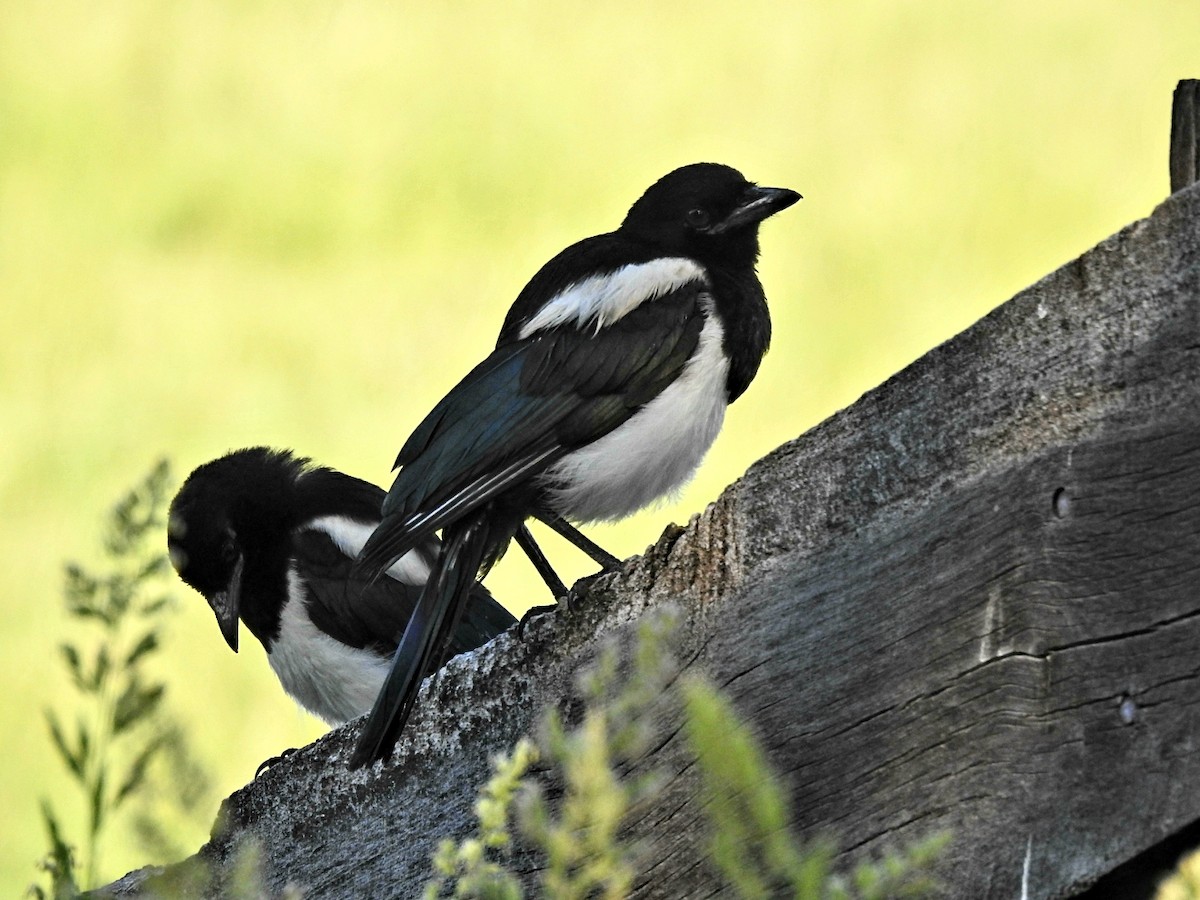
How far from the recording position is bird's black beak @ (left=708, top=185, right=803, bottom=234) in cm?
313

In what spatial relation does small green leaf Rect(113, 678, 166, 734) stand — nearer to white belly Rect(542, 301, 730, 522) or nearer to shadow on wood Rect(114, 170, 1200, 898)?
shadow on wood Rect(114, 170, 1200, 898)

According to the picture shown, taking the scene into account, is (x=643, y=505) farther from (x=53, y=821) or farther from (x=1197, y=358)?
(x=53, y=821)

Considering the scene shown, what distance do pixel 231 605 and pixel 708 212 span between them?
5.22 feet

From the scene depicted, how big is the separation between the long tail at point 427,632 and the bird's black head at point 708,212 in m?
0.90

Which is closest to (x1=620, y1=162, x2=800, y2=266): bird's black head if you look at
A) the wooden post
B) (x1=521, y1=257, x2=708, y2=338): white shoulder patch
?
(x1=521, y1=257, x2=708, y2=338): white shoulder patch

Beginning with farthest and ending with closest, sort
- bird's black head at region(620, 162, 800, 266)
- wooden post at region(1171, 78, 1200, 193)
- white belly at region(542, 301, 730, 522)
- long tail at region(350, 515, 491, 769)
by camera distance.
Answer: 1. bird's black head at region(620, 162, 800, 266)
2. white belly at region(542, 301, 730, 522)
3. long tail at region(350, 515, 491, 769)
4. wooden post at region(1171, 78, 1200, 193)

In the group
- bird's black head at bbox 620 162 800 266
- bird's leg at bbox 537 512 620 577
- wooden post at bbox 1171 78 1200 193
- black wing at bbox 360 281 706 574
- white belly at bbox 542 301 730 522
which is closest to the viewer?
wooden post at bbox 1171 78 1200 193

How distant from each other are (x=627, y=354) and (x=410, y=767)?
1.17 meters

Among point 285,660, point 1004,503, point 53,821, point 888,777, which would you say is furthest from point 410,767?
point 285,660

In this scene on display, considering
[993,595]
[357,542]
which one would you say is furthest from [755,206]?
[993,595]

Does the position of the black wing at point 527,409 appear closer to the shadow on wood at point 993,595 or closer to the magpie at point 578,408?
the magpie at point 578,408

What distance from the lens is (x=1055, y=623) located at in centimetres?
103

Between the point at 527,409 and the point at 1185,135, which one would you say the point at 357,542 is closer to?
the point at 527,409

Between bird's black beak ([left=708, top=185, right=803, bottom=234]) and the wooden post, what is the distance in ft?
6.19
